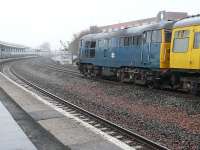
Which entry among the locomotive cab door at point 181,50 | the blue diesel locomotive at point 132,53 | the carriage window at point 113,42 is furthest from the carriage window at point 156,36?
the carriage window at point 113,42

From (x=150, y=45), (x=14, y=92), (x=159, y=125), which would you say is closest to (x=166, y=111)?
(x=159, y=125)

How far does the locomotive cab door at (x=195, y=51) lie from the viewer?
1656 centimetres

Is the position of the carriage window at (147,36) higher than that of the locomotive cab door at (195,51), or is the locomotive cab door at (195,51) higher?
the carriage window at (147,36)

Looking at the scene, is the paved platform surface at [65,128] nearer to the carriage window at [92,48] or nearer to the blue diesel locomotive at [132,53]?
the blue diesel locomotive at [132,53]

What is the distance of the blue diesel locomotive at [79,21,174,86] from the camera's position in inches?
782

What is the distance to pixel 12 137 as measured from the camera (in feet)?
33.0

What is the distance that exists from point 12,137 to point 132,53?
13821mm

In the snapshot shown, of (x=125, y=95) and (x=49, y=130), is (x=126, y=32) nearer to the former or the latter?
(x=125, y=95)


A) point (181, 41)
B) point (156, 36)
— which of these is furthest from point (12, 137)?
point (156, 36)

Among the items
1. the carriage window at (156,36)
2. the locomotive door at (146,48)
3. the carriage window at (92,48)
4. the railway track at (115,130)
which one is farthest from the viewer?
the carriage window at (92,48)

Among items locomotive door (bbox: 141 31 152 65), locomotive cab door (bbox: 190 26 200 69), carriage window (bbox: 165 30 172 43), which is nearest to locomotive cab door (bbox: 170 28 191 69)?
locomotive cab door (bbox: 190 26 200 69)

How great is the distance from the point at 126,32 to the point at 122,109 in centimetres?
1019

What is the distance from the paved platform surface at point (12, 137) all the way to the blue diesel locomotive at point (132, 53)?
9.39m

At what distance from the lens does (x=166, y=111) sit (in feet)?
46.9
